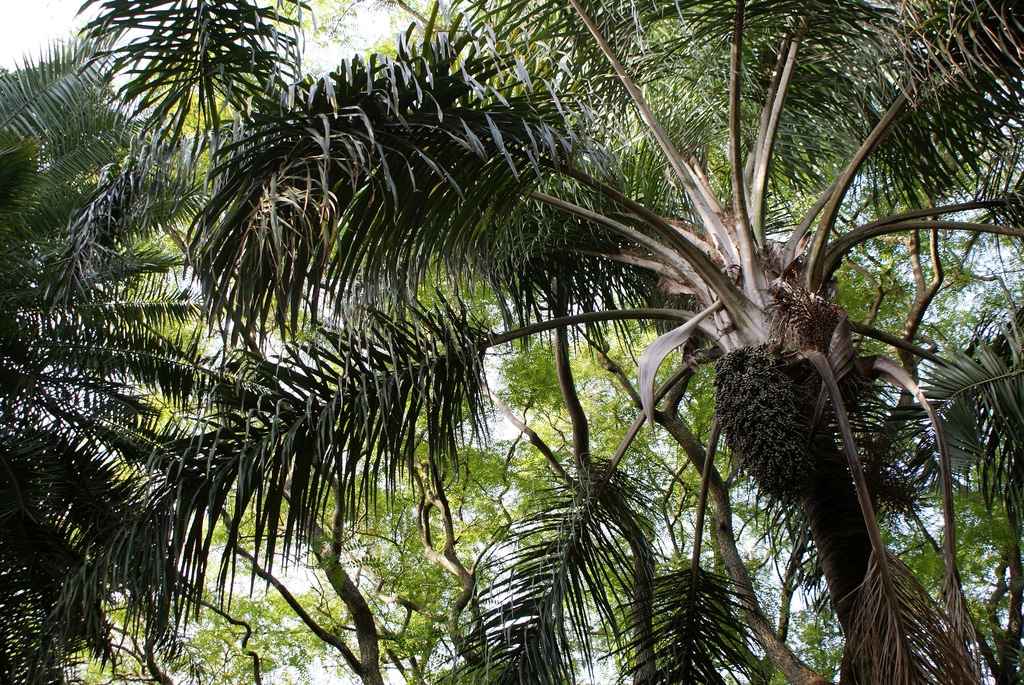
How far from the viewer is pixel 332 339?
14.0ft

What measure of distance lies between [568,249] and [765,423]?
237cm

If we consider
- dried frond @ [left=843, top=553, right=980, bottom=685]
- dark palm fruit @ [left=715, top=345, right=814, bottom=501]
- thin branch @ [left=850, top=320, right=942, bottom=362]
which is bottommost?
dried frond @ [left=843, top=553, right=980, bottom=685]

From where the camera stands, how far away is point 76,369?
6332 mm

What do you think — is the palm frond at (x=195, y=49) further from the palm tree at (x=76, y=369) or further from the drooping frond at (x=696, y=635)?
the drooping frond at (x=696, y=635)

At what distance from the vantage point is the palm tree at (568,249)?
3.36 meters

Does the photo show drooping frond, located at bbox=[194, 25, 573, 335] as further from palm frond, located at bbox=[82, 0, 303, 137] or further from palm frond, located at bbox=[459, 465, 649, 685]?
palm frond, located at bbox=[459, 465, 649, 685]

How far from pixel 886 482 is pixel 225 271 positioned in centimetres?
359

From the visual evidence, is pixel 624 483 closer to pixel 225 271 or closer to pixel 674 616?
pixel 674 616

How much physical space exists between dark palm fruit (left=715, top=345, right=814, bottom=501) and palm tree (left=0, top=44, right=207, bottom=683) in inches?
98.0

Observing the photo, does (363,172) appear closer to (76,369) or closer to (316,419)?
(316,419)

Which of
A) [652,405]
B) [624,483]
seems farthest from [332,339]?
[624,483]

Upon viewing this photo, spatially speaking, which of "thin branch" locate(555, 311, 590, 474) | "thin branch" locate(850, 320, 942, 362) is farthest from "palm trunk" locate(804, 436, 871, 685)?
"thin branch" locate(555, 311, 590, 474)

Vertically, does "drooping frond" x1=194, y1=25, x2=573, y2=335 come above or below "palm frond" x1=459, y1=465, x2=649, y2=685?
above

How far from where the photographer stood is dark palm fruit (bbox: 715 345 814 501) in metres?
3.85
